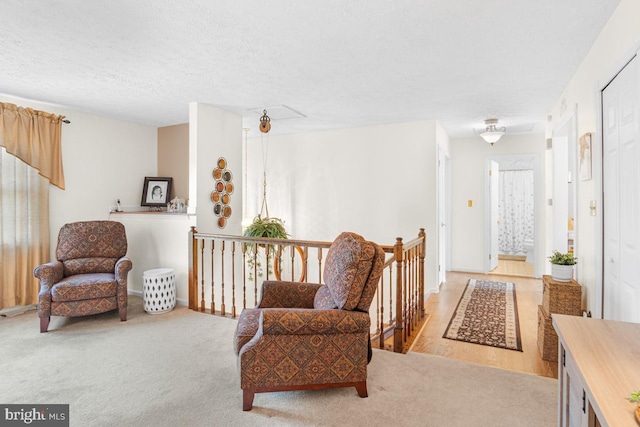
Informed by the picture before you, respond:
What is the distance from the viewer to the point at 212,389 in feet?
7.25

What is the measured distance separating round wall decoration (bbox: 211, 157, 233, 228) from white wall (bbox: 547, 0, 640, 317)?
375 cm

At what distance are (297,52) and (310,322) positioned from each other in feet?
6.73

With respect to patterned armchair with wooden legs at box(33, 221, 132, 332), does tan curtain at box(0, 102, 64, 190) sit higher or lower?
higher

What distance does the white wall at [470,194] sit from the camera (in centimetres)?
607

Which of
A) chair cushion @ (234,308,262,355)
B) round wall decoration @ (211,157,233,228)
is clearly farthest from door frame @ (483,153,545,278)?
chair cushion @ (234,308,262,355)

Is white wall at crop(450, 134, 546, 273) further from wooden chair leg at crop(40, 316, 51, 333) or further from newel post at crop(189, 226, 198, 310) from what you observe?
wooden chair leg at crop(40, 316, 51, 333)

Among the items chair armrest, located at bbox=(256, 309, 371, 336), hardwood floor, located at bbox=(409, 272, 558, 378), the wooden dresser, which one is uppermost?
the wooden dresser

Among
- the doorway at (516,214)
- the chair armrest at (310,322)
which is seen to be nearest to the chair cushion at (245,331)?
the chair armrest at (310,322)

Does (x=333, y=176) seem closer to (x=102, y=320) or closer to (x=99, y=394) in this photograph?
(x=102, y=320)

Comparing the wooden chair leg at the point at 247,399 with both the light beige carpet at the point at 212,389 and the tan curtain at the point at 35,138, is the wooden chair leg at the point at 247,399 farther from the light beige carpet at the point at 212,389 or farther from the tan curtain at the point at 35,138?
the tan curtain at the point at 35,138

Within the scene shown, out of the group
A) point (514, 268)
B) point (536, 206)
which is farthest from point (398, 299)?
point (514, 268)

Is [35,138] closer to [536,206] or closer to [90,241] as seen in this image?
[90,241]

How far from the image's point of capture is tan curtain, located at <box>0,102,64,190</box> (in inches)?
142

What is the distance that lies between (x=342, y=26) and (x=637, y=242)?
7.18 ft
